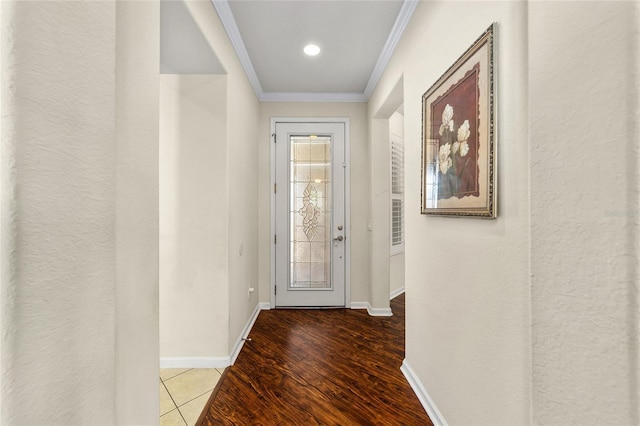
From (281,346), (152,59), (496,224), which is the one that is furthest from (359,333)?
(152,59)

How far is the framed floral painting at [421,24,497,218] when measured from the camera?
1044mm

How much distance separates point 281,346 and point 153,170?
1865mm

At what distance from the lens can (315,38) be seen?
85.9 inches

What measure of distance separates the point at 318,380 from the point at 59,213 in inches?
70.7

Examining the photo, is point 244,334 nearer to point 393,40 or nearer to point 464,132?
point 464,132

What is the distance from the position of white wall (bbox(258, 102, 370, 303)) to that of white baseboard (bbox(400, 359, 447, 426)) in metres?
1.36

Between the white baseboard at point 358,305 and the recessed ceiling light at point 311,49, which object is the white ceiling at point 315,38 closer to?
the recessed ceiling light at point 311,49

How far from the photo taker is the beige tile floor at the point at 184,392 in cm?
154

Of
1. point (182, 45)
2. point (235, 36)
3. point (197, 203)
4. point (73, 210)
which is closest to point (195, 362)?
point (197, 203)

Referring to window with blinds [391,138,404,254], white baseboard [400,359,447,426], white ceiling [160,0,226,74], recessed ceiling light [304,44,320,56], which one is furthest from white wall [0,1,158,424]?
window with blinds [391,138,404,254]

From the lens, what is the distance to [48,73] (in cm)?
60

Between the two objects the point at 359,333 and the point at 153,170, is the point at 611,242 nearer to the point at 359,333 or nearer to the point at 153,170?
the point at 153,170

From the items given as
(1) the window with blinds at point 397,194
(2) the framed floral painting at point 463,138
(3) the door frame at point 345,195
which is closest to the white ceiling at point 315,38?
(3) the door frame at point 345,195

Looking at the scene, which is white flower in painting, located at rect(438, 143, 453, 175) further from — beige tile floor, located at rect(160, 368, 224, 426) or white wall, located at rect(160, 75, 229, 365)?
beige tile floor, located at rect(160, 368, 224, 426)
